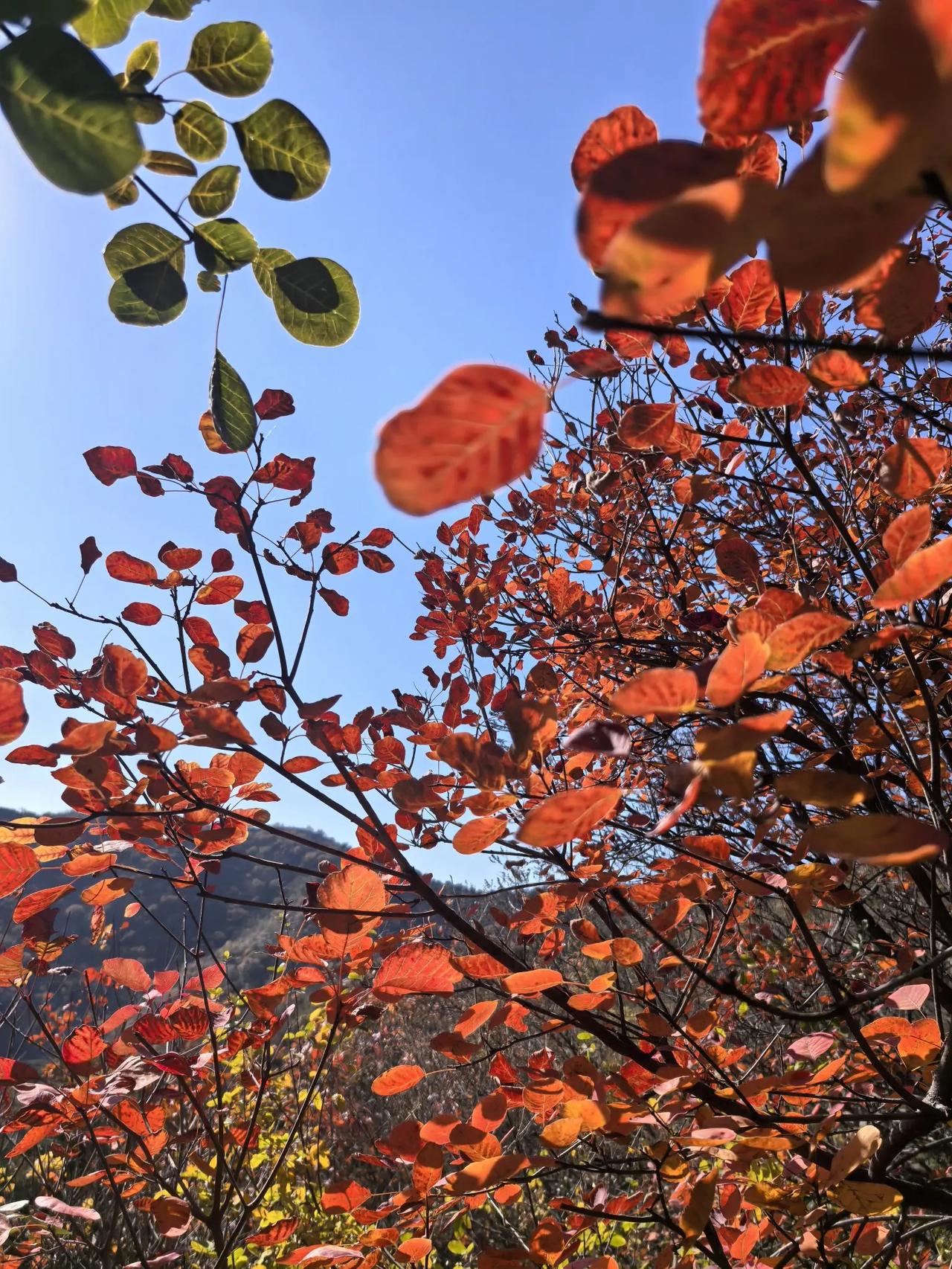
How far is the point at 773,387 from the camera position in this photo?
30.7 inches

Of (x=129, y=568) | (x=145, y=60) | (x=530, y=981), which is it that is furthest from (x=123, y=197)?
(x=530, y=981)

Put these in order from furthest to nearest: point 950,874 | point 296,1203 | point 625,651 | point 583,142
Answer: point 296,1203
point 625,651
point 950,874
point 583,142

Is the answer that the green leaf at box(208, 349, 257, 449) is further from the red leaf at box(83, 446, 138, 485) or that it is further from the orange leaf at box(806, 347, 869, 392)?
the red leaf at box(83, 446, 138, 485)

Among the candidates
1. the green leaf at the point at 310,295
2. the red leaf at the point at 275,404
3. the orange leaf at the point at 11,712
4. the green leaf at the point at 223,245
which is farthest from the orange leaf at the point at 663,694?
the red leaf at the point at 275,404

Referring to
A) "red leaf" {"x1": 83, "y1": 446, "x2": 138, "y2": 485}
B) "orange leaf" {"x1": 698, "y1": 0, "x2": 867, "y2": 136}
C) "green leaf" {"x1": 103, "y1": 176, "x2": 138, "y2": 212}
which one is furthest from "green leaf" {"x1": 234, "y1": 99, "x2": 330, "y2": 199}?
"red leaf" {"x1": 83, "y1": 446, "x2": 138, "y2": 485}

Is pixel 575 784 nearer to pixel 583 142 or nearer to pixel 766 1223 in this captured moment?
pixel 766 1223

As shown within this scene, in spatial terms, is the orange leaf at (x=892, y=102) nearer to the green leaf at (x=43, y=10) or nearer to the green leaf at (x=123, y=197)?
the green leaf at (x=43, y=10)

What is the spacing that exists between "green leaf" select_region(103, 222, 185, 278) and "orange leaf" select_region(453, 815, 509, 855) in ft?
2.55

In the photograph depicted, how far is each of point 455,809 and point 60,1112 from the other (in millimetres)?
1300

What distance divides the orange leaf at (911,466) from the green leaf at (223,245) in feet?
2.59

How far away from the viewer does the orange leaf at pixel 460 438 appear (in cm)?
36

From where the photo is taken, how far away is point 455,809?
150 centimetres

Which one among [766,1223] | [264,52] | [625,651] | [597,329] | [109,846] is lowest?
[766,1223]

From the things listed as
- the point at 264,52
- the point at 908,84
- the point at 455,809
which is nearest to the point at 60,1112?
the point at 455,809
